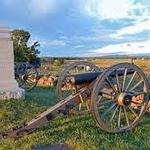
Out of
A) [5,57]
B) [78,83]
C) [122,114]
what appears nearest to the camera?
[78,83]

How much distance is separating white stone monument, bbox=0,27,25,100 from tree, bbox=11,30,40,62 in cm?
2002

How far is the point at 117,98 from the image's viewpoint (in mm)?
8484

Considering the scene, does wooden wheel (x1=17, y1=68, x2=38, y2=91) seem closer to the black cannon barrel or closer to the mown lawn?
the mown lawn

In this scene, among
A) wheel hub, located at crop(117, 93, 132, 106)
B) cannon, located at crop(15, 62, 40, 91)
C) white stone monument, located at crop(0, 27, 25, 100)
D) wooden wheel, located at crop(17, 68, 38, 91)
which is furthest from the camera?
cannon, located at crop(15, 62, 40, 91)

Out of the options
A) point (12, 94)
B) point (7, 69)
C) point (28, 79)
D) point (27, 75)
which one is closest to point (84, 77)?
point (12, 94)

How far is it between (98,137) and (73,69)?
2679 mm

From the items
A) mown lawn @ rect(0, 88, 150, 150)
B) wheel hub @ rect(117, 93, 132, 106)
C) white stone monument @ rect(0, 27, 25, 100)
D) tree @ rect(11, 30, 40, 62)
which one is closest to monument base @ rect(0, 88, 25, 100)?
white stone monument @ rect(0, 27, 25, 100)

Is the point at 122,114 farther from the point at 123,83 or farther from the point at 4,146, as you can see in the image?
the point at 4,146

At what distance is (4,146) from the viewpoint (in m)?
7.91

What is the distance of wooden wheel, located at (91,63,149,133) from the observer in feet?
26.3

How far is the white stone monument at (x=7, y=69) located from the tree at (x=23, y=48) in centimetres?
2002

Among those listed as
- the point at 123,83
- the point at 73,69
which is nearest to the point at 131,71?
the point at 123,83

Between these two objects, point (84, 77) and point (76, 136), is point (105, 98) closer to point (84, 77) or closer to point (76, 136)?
point (84, 77)

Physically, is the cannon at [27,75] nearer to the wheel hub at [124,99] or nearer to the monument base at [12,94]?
the monument base at [12,94]
